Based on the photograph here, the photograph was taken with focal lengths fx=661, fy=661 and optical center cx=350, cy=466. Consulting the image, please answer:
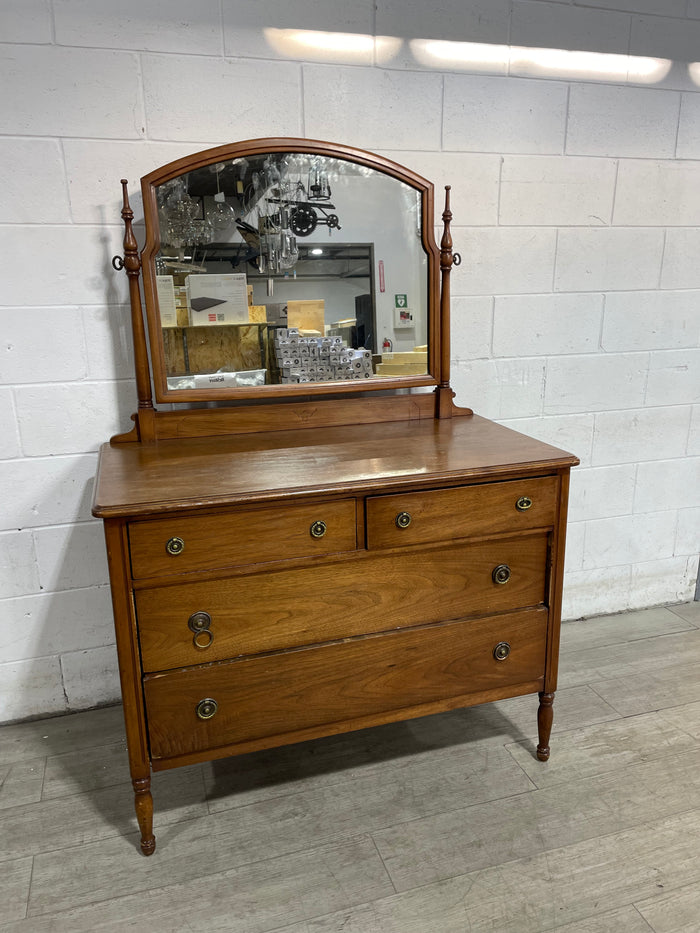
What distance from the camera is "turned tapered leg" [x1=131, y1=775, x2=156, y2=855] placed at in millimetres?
1539

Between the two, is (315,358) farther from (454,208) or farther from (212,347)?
(454,208)

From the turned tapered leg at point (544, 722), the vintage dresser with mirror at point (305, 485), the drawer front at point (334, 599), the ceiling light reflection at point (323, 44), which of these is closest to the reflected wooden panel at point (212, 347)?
the vintage dresser with mirror at point (305, 485)

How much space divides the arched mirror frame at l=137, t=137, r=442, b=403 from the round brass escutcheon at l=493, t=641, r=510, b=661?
802 mm

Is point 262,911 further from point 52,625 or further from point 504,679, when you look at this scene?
point 52,625

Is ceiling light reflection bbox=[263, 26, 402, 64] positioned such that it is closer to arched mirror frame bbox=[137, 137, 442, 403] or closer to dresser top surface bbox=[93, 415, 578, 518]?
arched mirror frame bbox=[137, 137, 442, 403]

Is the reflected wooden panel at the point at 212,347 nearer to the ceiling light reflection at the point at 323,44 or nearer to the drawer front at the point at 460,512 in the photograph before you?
the drawer front at the point at 460,512

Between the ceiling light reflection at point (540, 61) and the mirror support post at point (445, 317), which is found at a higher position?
the ceiling light reflection at point (540, 61)

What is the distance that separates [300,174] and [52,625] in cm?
155

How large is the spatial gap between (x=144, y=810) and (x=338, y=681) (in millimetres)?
541

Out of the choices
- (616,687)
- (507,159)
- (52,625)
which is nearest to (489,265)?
(507,159)

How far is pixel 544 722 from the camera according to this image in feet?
6.07

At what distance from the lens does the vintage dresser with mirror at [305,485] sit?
147 cm

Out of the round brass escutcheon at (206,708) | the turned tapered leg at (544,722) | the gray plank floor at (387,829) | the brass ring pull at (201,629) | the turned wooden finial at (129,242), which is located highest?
the turned wooden finial at (129,242)

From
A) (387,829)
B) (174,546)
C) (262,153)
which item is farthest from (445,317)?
(387,829)
